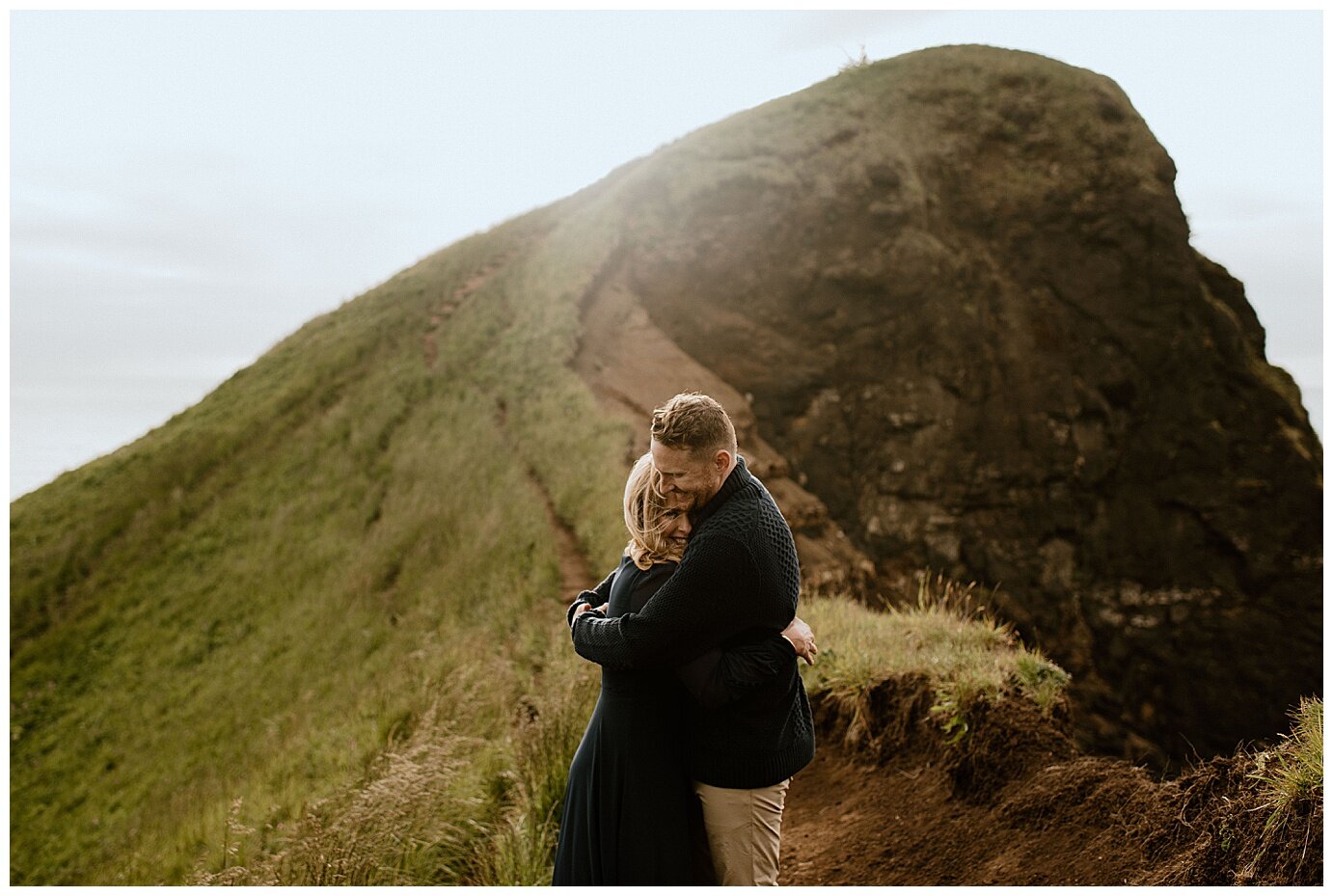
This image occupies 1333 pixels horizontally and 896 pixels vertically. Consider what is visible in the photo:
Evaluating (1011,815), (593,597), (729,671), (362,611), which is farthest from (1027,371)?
(729,671)

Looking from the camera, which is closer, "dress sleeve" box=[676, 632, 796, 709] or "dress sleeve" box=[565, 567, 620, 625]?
"dress sleeve" box=[676, 632, 796, 709]

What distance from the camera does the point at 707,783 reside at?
287cm

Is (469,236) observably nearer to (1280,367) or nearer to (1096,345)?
(1096,345)

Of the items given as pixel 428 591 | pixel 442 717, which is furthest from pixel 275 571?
pixel 442 717

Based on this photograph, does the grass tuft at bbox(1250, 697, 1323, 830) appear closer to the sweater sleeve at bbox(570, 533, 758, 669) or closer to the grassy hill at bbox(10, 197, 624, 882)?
the sweater sleeve at bbox(570, 533, 758, 669)

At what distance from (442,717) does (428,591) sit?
16.2 feet

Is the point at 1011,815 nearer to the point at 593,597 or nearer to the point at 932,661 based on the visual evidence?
the point at 932,661

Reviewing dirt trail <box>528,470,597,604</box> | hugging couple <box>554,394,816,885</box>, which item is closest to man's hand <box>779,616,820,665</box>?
hugging couple <box>554,394,816,885</box>

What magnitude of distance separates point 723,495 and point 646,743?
89 cm

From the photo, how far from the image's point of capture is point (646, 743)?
2.85 m

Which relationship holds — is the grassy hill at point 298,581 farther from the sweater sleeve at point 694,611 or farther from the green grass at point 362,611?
the sweater sleeve at point 694,611

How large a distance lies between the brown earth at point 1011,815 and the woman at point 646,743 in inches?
80.1

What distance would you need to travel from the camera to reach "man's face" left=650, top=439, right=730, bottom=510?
109 inches

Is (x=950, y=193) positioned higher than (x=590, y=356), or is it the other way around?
(x=950, y=193)
